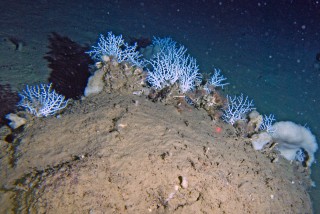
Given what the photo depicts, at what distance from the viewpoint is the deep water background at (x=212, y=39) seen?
8.00m

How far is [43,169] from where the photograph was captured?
2898 mm

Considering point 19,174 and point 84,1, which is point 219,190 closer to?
point 19,174

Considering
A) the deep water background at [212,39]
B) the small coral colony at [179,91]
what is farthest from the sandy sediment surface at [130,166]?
the deep water background at [212,39]

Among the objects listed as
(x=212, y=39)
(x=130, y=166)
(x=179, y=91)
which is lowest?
(x=130, y=166)

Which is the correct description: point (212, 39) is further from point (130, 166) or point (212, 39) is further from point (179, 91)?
point (130, 166)

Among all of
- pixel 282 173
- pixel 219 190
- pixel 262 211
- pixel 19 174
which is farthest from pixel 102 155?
pixel 282 173

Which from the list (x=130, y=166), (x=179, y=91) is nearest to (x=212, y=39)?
(x=179, y=91)

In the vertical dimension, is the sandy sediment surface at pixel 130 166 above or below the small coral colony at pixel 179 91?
below

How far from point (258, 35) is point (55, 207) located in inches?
743

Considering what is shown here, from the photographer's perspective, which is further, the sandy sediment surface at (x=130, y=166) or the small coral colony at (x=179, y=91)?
the small coral colony at (x=179, y=91)

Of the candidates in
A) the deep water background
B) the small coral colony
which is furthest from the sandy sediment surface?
the deep water background

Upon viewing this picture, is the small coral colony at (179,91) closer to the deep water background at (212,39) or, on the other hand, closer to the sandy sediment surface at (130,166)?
the sandy sediment surface at (130,166)

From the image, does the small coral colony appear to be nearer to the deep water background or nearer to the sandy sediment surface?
the sandy sediment surface

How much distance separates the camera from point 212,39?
45.4ft
